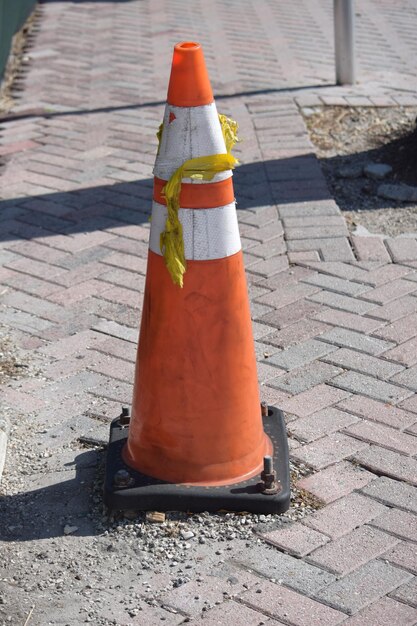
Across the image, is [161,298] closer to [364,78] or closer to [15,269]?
[15,269]

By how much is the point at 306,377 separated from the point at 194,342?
0.90 m

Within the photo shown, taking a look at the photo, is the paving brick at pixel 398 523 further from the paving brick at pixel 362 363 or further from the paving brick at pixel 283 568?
the paving brick at pixel 362 363

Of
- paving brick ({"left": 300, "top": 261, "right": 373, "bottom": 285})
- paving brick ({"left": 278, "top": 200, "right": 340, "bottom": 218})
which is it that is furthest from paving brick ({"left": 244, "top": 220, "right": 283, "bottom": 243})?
paving brick ({"left": 300, "top": 261, "right": 373, "bottom": 285})

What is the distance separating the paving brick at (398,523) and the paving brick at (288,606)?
1.27ft

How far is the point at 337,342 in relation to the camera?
399 cm

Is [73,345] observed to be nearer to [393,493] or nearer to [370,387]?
[370,387]

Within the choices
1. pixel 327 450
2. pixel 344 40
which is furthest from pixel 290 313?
pixel 344 40

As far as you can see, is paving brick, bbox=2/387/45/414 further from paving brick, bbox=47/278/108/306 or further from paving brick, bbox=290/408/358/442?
paving brick, bbox=290/408/358/442

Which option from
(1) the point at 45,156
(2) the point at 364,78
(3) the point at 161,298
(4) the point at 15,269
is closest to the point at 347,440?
(3) the point at 161,298

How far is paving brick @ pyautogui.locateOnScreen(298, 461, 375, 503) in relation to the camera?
308cm

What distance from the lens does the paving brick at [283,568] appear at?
2.70m

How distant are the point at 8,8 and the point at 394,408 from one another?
18.2 feet

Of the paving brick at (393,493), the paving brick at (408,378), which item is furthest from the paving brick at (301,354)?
the paving brick at (393,493)

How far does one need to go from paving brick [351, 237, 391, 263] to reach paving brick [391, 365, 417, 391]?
38.0 inches
